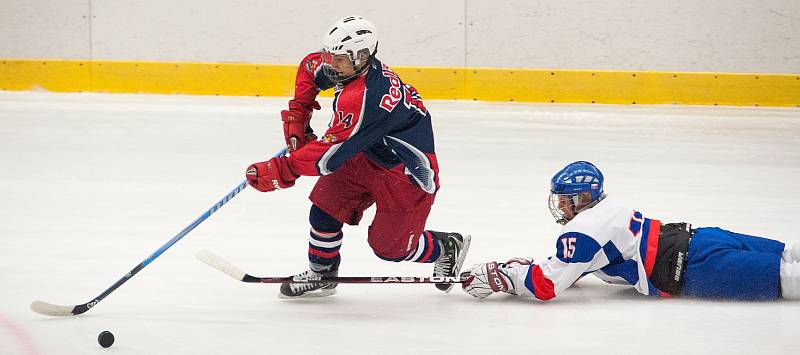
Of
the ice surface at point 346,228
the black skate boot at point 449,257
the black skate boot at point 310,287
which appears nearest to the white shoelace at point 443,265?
the black skate boot at point 449,257

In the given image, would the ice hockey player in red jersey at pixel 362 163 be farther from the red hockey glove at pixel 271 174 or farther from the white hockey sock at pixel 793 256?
the white hockey sock at pixel 793 256

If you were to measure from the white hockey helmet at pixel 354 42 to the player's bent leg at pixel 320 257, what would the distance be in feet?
1.72

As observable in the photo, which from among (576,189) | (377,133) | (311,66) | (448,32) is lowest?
(576,189)

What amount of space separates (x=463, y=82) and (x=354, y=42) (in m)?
6.92

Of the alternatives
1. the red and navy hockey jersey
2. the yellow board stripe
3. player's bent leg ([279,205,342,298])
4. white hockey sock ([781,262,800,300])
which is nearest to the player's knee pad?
player's bent leg ([279,205,342,298])

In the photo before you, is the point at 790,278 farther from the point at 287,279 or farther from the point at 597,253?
the point at 287,279

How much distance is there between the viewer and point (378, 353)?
2.80 metres

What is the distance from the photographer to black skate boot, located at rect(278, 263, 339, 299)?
3408 mm

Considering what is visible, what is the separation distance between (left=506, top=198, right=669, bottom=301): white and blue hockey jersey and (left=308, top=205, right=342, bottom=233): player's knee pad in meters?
0.59

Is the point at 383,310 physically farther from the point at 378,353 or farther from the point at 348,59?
the point at 348,59

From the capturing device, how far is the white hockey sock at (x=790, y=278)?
130 inches

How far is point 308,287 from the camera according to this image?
3416 millimetres

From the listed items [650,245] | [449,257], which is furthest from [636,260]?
[449,257]

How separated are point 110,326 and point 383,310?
2.75ft
